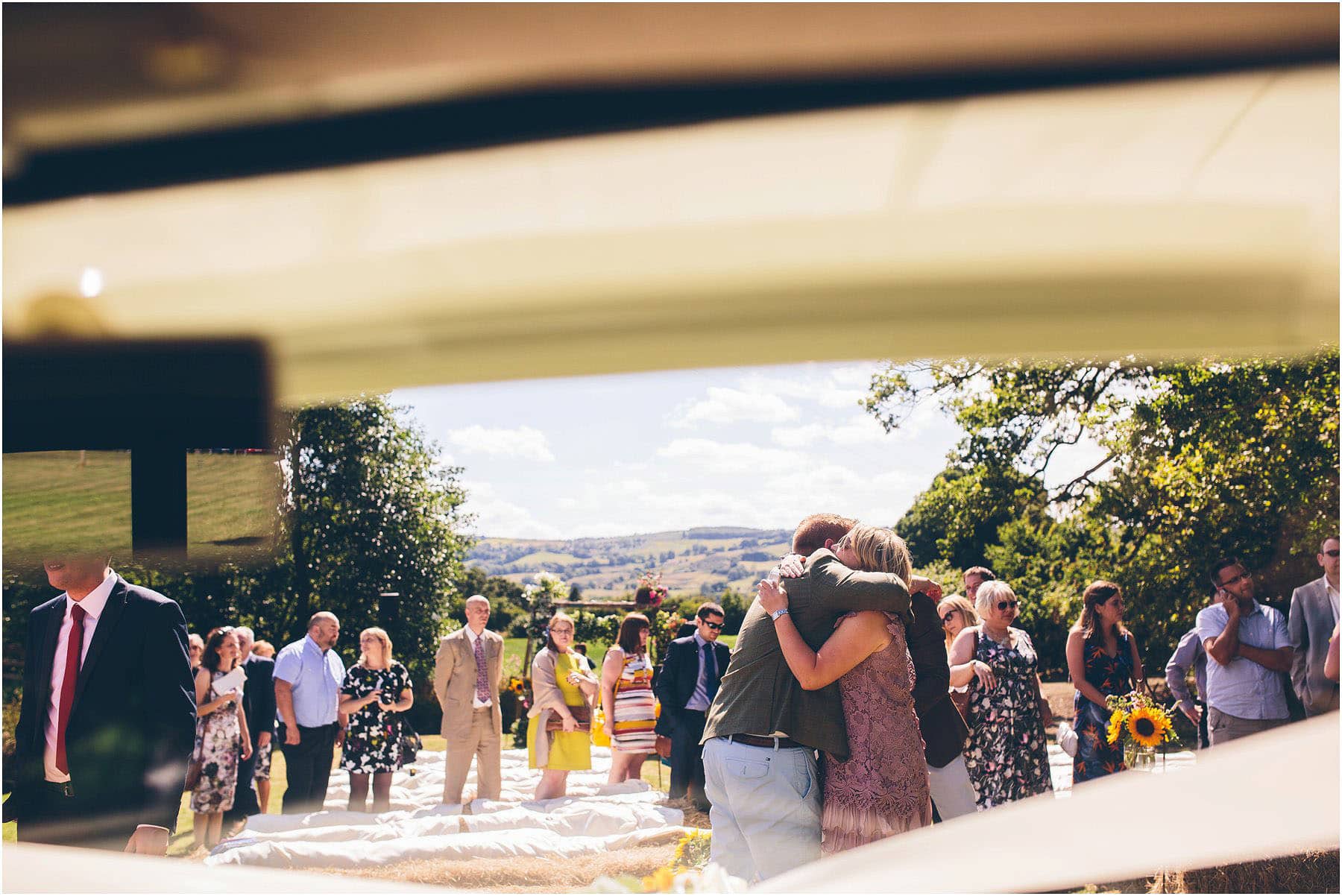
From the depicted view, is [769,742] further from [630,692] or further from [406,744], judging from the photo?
[406,744]

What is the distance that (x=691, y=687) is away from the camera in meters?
4.32

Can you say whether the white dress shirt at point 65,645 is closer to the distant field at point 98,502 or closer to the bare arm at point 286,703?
the distant field at point 98,502

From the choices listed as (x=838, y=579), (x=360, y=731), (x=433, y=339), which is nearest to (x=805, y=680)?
(x=838, y=579)

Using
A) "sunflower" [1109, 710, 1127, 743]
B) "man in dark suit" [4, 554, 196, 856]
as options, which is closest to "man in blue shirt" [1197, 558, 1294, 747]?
→ "sunflower" [1109, 710, 1127, 743]

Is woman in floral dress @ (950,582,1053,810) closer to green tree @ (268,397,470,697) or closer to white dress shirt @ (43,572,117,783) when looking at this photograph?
white dress shirt @ (43,572,117,783)

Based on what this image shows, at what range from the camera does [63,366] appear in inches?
121

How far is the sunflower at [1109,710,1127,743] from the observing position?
2.98 meters

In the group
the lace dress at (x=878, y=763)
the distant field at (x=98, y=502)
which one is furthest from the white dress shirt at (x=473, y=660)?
the lace dress at (x=878, y=763)

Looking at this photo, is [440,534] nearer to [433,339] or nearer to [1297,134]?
[433,339]

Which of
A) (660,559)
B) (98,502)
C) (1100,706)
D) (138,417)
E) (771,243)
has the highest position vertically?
(771,243)

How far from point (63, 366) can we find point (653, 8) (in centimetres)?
264

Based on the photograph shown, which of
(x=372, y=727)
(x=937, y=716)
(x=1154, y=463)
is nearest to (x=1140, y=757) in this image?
(x=937, y=716)

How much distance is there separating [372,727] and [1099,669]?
352 centimetres

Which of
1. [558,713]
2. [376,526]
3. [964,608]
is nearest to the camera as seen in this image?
[964,608]
